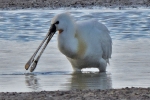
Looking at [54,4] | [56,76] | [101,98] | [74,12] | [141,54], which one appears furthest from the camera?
[54,4]

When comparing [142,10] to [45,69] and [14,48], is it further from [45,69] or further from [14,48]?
[45,69]

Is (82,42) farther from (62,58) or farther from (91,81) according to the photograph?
(62,58)

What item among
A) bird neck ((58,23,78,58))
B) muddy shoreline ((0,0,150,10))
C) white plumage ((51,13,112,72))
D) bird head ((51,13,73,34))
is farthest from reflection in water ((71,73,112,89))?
muddy shoreline ((0,0,150,10))

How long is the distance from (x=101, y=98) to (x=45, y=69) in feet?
12.5

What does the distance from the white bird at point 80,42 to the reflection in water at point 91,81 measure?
0.77 ft

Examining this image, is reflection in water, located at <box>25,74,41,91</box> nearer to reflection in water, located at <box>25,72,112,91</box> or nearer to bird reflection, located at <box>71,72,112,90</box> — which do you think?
reflection in water, located at <box>25,72,112,91</box>

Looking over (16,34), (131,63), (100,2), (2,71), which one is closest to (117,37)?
(16,34)

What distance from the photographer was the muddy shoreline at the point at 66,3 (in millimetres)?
23656

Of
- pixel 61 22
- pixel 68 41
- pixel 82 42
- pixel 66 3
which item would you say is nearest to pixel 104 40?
pixel 82 42

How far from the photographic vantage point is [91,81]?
36.5 feet

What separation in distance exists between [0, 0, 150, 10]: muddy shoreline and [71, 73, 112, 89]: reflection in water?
38.7ft

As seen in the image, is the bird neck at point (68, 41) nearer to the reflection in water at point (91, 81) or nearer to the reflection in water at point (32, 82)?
the reflection in water at point (91, 81)

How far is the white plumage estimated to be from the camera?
11.5m

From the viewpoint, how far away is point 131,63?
12.6 metres
